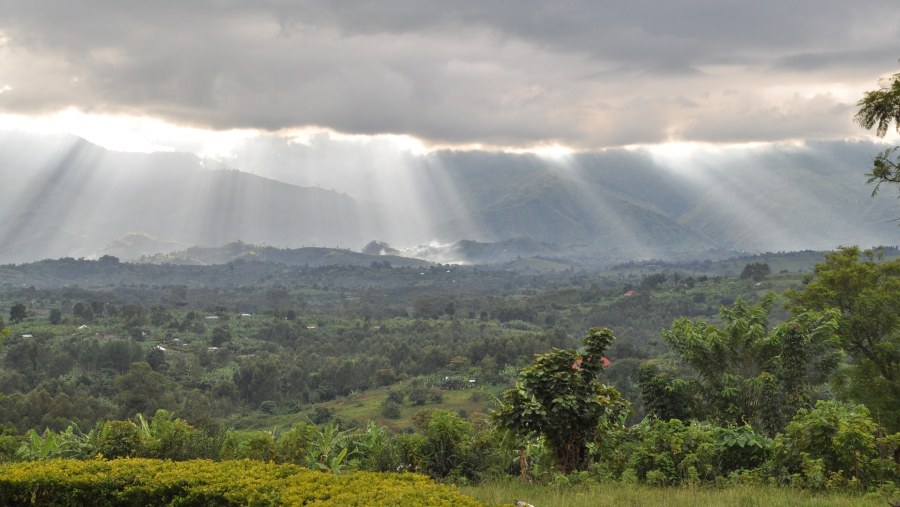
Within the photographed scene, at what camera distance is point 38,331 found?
364 feet

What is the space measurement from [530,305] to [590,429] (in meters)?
167

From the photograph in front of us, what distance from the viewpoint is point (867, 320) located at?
25969 mm

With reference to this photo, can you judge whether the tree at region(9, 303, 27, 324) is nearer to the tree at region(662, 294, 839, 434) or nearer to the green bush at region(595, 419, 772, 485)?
the tree at region(662, 294, 839, 434)

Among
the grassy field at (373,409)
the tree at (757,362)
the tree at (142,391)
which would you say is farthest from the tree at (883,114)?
the tree at (142,391)

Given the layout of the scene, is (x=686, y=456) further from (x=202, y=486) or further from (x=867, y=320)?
(x=867, y=320)

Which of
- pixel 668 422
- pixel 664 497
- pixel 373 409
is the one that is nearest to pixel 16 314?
pixel 373 409

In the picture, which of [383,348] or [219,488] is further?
[383,348]

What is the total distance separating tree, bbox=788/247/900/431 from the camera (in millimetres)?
25297

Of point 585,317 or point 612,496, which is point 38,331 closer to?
point 585,317

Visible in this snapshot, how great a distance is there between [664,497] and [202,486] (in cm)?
723

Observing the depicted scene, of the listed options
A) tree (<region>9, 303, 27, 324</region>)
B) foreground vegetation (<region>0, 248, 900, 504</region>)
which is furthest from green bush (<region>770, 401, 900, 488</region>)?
tree (<region>9, 303, 27, 324</region>)

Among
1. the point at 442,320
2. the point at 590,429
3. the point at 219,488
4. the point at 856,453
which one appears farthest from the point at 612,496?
the point at 442,320

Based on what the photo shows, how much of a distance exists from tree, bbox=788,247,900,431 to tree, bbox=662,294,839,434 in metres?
7.74

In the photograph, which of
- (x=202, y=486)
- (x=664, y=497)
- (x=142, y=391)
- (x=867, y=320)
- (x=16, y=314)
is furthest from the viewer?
(x=16, y=314)
